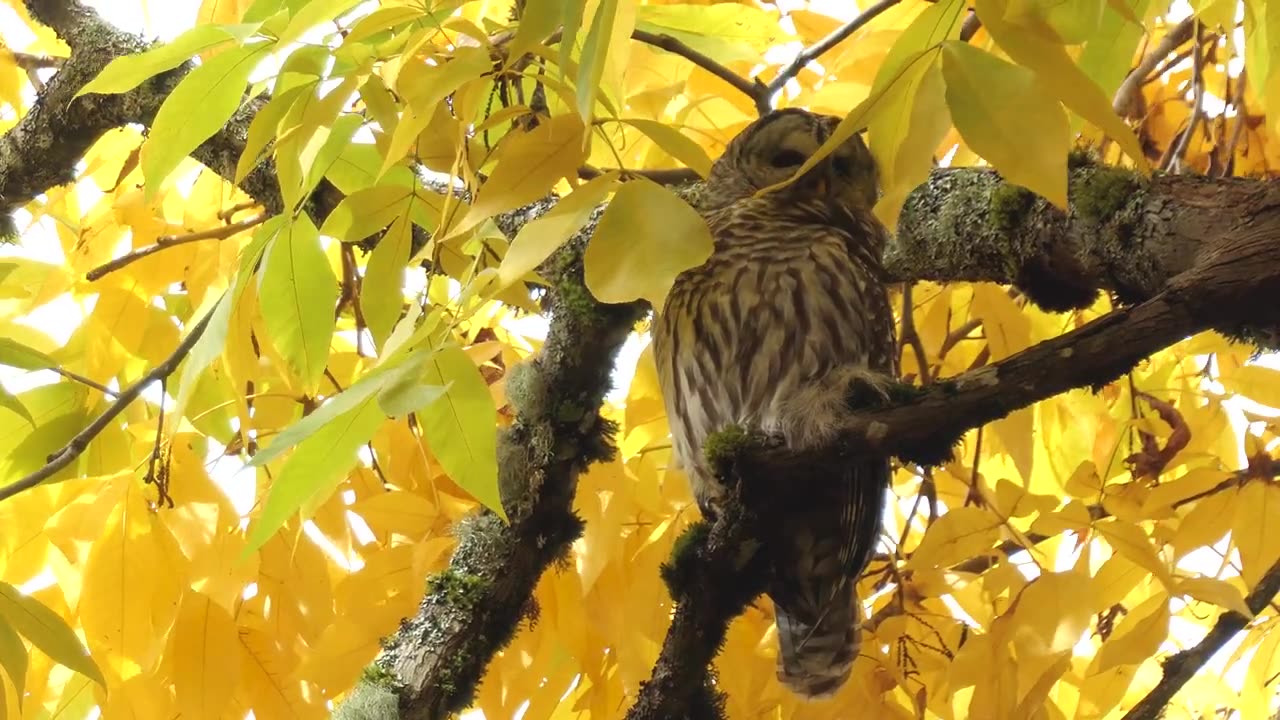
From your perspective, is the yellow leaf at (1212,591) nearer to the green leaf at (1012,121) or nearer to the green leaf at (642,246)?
the green leaf at (1012,121)

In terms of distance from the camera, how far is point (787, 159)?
79.0 inches

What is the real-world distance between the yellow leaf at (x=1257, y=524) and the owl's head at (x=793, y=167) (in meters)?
0.86

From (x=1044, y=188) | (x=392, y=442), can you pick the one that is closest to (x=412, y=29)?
(x=1044, y=188)

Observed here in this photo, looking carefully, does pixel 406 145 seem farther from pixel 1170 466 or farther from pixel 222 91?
pixel 1170 466

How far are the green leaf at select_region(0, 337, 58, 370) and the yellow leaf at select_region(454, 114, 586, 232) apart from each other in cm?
69

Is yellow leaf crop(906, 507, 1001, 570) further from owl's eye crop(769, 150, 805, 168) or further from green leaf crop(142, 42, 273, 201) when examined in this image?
green leaf crop(142, 42, 273, 201)

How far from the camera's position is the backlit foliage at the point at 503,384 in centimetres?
83

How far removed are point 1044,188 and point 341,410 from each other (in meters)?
0.48

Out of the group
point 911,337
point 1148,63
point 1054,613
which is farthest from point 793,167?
point 1054,613

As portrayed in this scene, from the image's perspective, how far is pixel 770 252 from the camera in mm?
1875

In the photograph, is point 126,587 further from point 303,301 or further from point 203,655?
point 303,301

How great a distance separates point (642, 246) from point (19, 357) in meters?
0.86

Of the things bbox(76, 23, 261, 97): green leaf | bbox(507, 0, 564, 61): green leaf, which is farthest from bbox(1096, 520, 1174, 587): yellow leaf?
bbox(76, 23, 261, 97): green leaf

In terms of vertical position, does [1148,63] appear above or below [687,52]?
above
